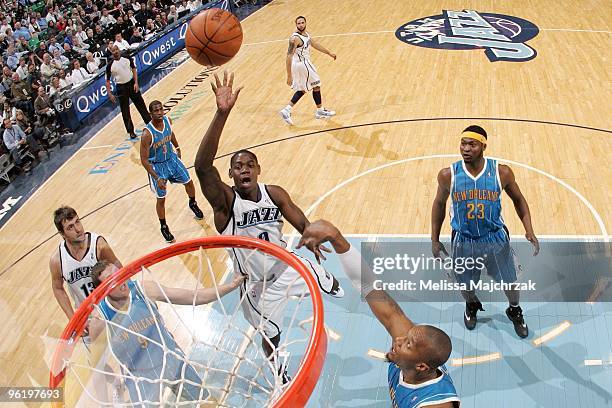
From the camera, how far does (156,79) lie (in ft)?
41.7

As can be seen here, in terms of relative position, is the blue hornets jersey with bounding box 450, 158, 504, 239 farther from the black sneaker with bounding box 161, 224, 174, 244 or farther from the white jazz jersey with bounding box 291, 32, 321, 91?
the white jazz jersey with bounding box 291, 32, 321, 91

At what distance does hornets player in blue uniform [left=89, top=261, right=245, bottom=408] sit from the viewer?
362cm

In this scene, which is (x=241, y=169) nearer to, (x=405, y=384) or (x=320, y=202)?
(x=405, y=384)

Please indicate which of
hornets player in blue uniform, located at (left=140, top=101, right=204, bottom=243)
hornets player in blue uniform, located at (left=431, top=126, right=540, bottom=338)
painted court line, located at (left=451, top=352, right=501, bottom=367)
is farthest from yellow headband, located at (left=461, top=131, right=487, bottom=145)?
hornets player in blue uniform, located at (left=140, top=101, right=204, bottom=243)

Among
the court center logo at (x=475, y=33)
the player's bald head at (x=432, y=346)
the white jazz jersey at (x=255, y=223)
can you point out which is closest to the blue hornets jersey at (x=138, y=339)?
the white jazz jersey at (x=255, y=223)

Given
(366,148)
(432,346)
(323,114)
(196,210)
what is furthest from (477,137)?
(323,114)

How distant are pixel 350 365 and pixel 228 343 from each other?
1129 mm

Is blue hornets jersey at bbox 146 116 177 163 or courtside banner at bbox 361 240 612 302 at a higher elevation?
blue hornets jersey at bbox 146 116 177 163

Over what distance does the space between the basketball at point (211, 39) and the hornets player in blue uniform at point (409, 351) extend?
4.03 metres

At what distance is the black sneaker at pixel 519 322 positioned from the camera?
4.96m

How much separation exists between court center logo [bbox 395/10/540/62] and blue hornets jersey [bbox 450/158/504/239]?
25.1ft

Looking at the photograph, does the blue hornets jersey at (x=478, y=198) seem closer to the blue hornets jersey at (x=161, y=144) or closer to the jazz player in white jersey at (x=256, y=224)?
the jazz player in white jersey at (x=256, y=224)

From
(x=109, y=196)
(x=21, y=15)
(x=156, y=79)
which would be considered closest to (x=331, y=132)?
(x=109, y=196)

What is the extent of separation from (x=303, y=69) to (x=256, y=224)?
18.1 feet
